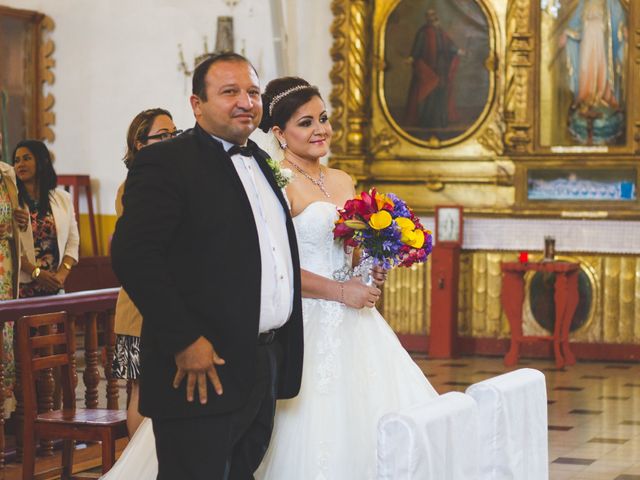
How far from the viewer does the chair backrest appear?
16.4 ft

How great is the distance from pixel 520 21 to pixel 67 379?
706 centimetres

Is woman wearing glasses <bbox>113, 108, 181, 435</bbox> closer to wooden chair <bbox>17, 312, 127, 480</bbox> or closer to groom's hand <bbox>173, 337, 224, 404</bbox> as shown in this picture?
wooden chair <bbox>17, 312, 127, 480</bbox>

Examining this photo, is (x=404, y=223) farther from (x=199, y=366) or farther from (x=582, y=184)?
(x=582, y=184)

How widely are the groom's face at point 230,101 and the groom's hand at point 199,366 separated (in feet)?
2.04

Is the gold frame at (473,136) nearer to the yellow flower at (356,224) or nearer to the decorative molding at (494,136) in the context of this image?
the decorative molding at (494,136)

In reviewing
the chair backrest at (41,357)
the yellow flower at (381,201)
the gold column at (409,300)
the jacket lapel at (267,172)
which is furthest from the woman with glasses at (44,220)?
the gold column at (409,300)

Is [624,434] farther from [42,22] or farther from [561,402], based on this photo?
[42,22]

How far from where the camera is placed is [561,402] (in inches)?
344

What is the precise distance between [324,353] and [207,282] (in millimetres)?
1203

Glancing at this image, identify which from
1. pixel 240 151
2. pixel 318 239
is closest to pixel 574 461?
pixel 318 239

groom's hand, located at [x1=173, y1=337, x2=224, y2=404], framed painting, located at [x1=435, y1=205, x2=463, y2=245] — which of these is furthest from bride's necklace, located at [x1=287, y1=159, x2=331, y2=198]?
framed painting, located at [x1=435, y1=205, x2=463, y2=245]

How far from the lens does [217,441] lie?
3375mm

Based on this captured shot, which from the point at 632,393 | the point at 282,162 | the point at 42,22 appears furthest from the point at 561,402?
the point at 42,22

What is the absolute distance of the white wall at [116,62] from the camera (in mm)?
12414
